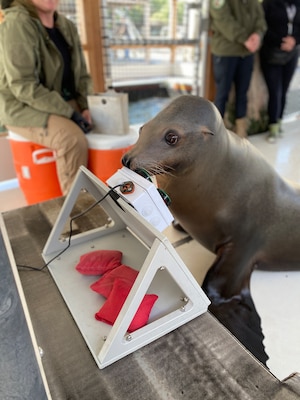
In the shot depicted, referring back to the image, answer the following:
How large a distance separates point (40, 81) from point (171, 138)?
5.13 ft

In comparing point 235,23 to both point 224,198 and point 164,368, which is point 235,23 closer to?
point 224,198

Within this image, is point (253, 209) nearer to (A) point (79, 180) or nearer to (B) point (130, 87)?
(A) point (79, 180)

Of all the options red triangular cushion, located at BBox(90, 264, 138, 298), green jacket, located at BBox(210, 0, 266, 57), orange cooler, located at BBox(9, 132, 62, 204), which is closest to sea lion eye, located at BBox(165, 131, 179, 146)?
red triangular cushion, located at BBox(90, 264, 138, 298)

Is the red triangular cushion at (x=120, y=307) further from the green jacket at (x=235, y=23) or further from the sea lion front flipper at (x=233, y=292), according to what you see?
the green jacket at (x=235, y=23)

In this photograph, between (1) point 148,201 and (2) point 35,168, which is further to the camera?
(2) point 35,168

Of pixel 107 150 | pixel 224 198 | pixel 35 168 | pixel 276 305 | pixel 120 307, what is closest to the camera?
pixel 120 307

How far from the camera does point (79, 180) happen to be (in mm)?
1184

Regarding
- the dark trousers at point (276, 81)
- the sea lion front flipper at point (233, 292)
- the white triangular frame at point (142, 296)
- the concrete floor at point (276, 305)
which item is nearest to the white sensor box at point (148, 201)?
the white triangular frame at point (142, 296)

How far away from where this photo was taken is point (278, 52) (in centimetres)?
374

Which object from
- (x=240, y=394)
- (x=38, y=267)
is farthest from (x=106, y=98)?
(x=240, y=394)

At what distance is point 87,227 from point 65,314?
1.78 ft

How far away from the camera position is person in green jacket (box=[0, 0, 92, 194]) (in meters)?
2.04

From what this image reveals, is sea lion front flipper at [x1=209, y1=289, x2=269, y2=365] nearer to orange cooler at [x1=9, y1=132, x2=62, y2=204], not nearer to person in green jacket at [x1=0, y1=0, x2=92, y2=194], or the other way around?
person in green jacket at [x1=0, y1=0, x2=92, y2=194]

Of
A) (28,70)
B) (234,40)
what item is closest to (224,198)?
(28,70)
